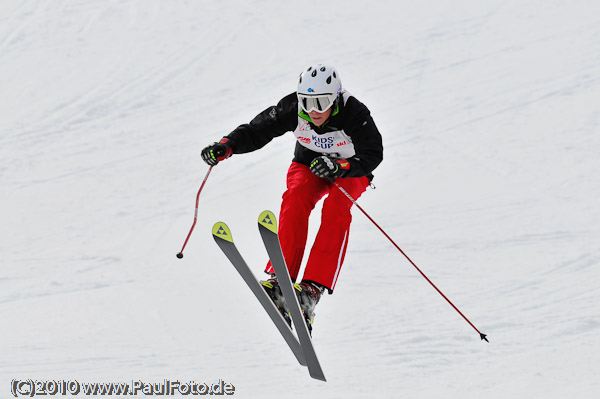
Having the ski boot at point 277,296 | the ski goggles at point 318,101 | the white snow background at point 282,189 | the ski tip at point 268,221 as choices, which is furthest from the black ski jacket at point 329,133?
the white snow background at point 282,189

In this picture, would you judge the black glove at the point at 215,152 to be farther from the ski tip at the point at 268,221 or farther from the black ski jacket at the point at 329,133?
the ski tip at the point at 268,221

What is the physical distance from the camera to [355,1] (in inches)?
484

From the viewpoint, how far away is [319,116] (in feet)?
18.0

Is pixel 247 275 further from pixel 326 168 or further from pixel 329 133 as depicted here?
pixel 329 133

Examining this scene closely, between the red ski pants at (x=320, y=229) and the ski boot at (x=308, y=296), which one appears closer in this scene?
the ski boot at (x=308, y=296)

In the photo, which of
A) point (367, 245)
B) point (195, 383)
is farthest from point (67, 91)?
point (195, 383)

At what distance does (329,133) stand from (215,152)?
0.81 m

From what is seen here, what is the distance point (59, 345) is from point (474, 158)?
4.63 m

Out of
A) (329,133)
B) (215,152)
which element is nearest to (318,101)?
(329,133)

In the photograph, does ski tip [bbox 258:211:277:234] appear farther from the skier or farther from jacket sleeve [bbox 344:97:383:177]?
jacket sleeve [bbox 344:97:383:177]

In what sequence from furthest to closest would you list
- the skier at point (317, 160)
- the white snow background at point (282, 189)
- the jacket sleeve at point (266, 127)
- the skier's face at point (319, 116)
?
the white snow background at point (282, 189) < the jacket sleeve at point (266, 127) < the skier's face at point (319, 116) < the skier at point (317, 160)

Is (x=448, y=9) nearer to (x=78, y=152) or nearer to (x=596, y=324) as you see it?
(x=78, y=152)

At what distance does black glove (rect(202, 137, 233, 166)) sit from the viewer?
5.57 metres

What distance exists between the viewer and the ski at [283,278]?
4844 millimetres
